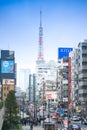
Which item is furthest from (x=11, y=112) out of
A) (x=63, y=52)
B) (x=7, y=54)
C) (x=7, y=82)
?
(x=7, y=54)

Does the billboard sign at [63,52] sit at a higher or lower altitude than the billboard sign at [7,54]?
lower

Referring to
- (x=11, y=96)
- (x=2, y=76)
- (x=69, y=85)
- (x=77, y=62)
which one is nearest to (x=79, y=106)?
(x=77, y=62)

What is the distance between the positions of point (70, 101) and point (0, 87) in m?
17.8

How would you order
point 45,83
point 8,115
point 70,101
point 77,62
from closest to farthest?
point 8,115
point 77,62
point 70,101
point 45,83

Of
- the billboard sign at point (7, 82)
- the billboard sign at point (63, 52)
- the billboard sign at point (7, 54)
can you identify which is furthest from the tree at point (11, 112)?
the billboard sign at point (7, 54)

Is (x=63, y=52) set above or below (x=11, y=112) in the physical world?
above

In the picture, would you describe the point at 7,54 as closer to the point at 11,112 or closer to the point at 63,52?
the point at 11,112

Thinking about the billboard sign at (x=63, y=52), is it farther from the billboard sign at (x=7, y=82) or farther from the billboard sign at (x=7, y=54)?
the billboard sign at (x=7, y=54)

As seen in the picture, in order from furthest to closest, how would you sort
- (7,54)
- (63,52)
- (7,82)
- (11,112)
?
1. (7,54)
2. (7,82)
3. (11,112)
4. (63,52)

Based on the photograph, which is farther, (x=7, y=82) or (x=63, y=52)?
(x=7, y=82)

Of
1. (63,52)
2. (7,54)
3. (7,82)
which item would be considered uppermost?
(7,54)

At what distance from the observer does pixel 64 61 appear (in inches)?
4471

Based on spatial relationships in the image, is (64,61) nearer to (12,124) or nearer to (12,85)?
(12,85)

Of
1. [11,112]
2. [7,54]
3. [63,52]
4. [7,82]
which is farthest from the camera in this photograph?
[7,54]
